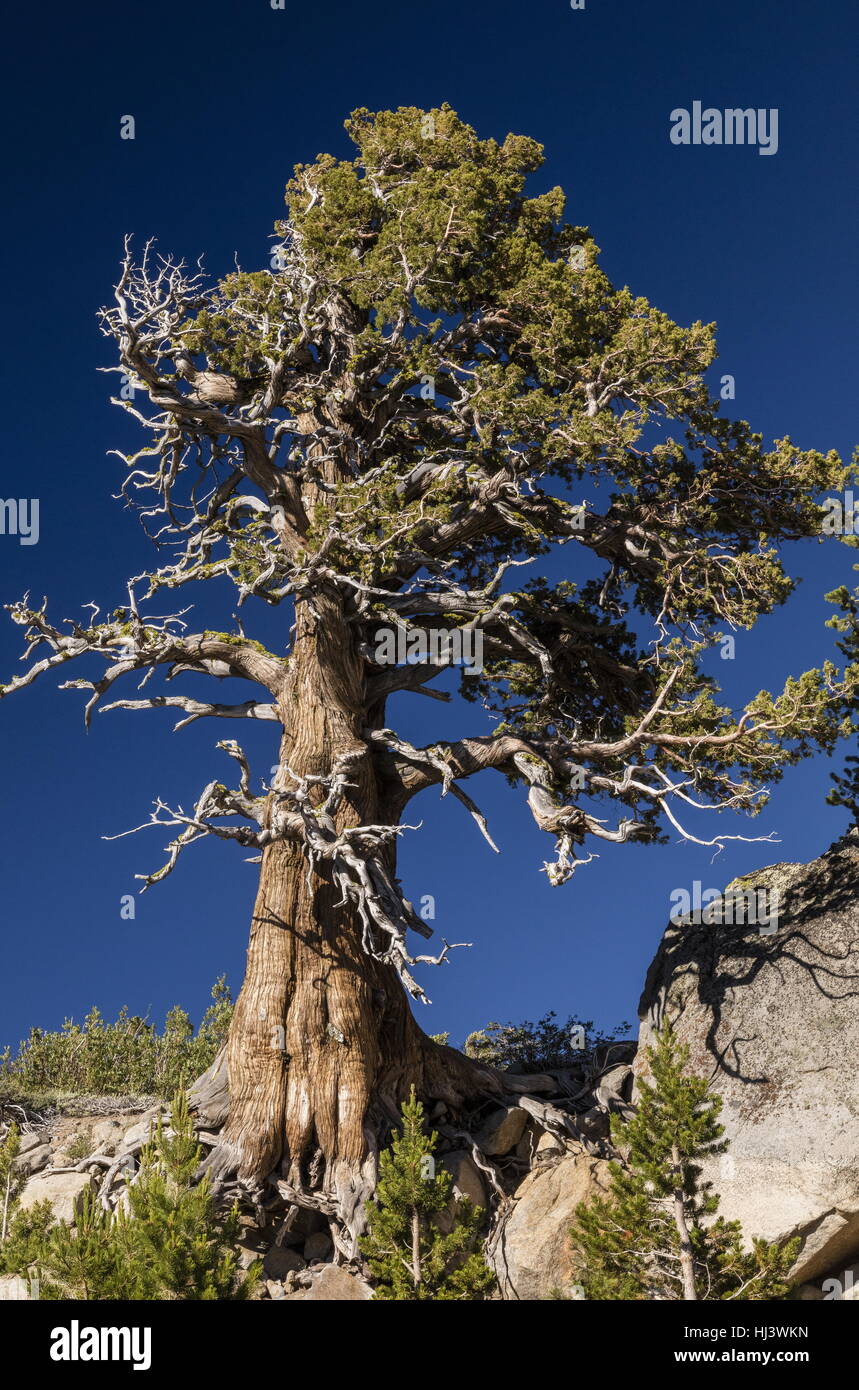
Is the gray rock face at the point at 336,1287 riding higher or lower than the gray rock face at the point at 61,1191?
lower

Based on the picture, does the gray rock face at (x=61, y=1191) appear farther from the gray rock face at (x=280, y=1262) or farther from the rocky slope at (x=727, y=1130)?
the gray rock face at (x=280, y=1262)

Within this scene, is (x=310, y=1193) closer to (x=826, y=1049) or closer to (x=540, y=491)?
(x=826, y=1049)

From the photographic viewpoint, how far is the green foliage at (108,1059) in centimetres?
2247

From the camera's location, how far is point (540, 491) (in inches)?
695

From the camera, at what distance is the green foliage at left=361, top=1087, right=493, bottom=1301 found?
1140 centimetres

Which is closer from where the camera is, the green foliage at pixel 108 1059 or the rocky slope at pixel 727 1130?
the rocky slope at pixel 727 1130

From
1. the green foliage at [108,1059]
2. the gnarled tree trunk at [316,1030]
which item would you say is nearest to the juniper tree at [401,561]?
the gnarled tree trunk at [316,1030]

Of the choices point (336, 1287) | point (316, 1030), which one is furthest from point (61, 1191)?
point (336, 1287)

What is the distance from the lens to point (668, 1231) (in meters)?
10.6

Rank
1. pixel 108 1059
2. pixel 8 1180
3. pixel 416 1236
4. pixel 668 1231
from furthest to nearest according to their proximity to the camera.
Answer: pixel 108 1059 < pixel 8 1180 < pixel 416 1236 < pixel 668 1231

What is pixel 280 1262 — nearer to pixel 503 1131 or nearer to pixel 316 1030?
pixel 316 1030

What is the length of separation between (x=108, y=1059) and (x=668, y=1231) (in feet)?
49.9

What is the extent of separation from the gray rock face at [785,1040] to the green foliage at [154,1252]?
5.94 m
